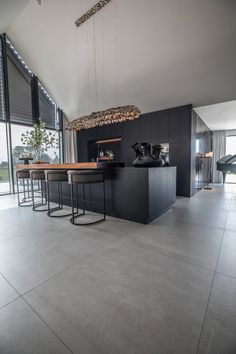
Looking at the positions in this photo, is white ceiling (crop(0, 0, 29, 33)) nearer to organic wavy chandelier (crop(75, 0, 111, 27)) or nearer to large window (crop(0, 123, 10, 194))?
organic wavy chandelier (crop(75, 0, 111, 27))

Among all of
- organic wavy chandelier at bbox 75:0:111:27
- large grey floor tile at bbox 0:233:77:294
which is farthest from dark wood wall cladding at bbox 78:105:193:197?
large grey floor tile at bbox 0:233:77:294

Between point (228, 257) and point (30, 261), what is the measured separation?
2.09 metres

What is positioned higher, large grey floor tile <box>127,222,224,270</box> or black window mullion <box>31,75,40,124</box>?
black window mullion <box>31,75,40,124</box>

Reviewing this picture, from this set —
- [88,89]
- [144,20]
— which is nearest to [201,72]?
[144,20]

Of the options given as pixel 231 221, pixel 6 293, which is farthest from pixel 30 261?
pixel 231 221

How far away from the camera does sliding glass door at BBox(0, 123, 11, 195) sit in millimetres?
5911

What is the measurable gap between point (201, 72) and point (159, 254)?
4436 mm

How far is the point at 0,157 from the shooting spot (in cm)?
593

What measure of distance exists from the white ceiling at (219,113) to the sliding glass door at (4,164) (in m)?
6.61

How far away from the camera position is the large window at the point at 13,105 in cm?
588

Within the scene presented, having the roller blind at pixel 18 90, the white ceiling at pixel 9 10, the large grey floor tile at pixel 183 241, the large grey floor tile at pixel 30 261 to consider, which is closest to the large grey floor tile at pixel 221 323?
the large grey floor tile at pixel 183 241

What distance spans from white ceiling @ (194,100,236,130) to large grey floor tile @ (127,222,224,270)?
4385mm

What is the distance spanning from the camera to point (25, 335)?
974 mm

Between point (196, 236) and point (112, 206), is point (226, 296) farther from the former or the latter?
point (112, 206)
